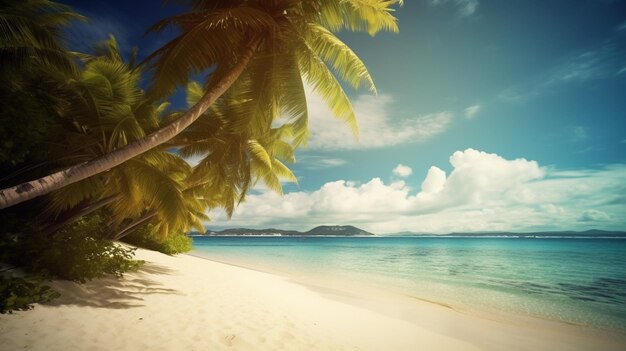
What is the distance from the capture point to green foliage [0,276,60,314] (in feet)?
13.7

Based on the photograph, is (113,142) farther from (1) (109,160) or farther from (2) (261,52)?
(2) (261,52)

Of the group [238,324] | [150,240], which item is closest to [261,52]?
[238,324]

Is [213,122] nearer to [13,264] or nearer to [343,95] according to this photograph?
[343,95]

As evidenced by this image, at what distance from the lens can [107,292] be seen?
6211 millimetres

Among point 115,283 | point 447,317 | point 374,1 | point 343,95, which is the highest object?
point 374,1

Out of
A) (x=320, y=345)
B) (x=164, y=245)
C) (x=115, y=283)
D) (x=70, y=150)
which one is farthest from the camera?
(x=164, y=245)

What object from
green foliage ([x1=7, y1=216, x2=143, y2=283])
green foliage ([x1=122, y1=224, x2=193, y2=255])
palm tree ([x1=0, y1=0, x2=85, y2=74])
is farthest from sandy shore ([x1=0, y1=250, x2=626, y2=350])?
green foliage ([x1=122, y1=224, x2=193, y2=255])

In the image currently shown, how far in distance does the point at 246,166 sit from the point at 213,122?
201 cm

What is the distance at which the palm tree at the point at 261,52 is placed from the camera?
5059 millimetres

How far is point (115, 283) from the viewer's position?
705 cm

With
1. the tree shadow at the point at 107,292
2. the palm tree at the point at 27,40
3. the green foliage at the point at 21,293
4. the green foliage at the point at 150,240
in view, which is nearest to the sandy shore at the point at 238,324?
the tree shadow at the point at 107,292

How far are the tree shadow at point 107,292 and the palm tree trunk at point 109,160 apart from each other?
2188 mm

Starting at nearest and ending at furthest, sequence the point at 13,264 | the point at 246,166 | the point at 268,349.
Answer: the point at 268,349
the point at 13,264
the point at 246,166

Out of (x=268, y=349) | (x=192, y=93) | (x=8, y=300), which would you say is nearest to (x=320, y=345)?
(x=268, y=349)
